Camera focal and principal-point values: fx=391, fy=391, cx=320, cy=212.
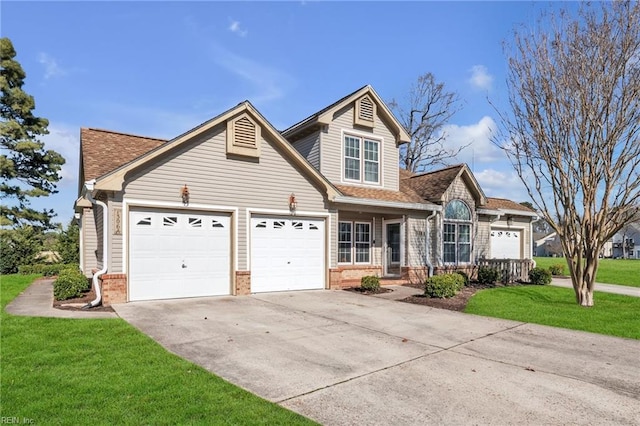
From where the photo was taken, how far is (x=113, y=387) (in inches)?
179

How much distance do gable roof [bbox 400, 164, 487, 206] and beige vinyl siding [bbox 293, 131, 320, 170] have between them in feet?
16.1

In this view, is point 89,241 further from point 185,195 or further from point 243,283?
point 243,283

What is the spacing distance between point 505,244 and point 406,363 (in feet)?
58.4

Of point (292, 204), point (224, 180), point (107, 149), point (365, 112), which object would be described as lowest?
point (292, 204)

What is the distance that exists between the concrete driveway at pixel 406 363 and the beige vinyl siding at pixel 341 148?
706cm

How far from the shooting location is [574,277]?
11.4 metres

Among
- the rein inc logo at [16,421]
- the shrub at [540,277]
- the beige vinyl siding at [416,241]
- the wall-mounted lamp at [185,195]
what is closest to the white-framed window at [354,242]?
the beige vinyl siding at [416,241]

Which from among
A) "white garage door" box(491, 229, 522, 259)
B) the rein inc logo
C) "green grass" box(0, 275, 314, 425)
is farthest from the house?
the rein inc logo

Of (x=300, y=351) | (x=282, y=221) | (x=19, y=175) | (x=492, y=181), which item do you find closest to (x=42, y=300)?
(x=282, y=221)

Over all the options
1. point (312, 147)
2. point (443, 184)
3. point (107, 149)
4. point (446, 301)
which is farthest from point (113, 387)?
point (443, 184)

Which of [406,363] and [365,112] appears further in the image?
[365,112]

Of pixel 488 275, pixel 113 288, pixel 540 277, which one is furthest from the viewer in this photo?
pixel 540 277

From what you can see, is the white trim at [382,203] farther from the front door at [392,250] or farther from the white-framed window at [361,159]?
the white-framed window at [361,159]

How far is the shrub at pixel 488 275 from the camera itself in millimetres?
16359
